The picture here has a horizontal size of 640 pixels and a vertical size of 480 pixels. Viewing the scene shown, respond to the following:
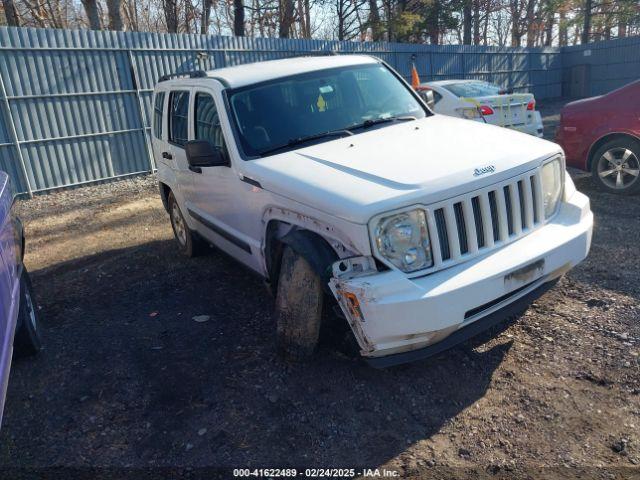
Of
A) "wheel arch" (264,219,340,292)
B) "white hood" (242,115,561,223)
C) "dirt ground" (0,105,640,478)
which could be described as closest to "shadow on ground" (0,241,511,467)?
"dirt ground" (0,105,640,478)

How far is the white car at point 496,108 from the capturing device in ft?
31.9

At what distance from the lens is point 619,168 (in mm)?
6770

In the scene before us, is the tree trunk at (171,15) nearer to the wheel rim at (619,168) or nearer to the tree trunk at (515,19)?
the wheel rim at (619,168)

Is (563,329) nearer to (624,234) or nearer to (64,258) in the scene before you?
(624,234)

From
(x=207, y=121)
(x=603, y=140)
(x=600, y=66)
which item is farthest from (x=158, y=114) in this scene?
(x=600, y=66)

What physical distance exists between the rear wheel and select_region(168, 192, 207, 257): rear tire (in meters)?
5.30

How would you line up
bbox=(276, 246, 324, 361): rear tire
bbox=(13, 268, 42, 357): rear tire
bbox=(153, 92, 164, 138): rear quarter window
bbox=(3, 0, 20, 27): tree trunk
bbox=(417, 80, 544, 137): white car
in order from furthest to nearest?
bbox=(3, 0, 20, 27): tree trunk
bbox=(417, 80, 544, 137): white car
bbox=(153, 92, 164, 138): rear quarter window
bbox=(13, 268, 42, 357): rear tire
bbox=(276, 246, 324, 361): rear tire

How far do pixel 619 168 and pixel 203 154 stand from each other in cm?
560

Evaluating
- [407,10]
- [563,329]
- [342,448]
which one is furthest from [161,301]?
[407,10]

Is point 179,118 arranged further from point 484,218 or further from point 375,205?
point 484,218

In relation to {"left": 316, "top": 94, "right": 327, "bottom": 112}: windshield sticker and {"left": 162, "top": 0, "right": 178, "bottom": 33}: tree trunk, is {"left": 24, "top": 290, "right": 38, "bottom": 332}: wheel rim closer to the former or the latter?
{"left": 316, "top": 94, "right": 327, "bottom": 112}: windshield sticker

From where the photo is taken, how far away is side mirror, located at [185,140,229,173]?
12.9 feet

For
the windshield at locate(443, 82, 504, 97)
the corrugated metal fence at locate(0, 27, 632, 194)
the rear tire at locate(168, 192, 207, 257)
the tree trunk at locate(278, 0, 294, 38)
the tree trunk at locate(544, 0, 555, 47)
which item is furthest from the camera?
the tree trunk at locate(544, 0, 555, 47)

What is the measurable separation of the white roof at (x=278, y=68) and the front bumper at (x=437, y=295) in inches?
89.7
